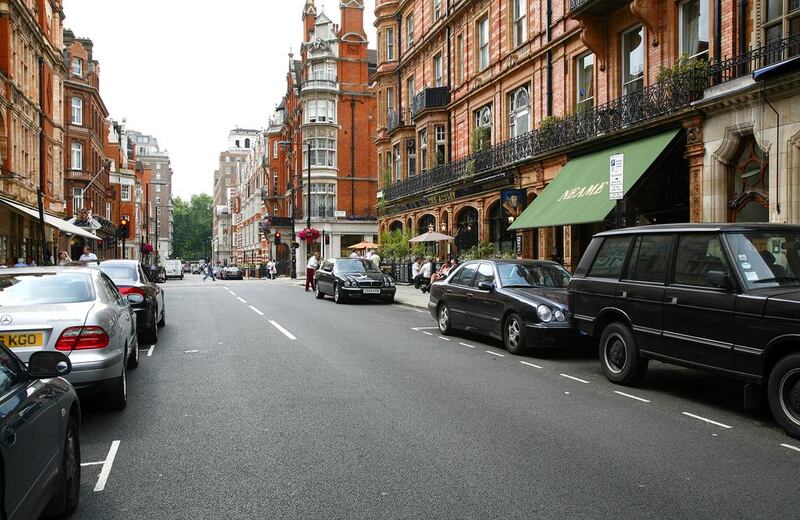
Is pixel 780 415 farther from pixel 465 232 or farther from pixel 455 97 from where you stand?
pixel 455 97

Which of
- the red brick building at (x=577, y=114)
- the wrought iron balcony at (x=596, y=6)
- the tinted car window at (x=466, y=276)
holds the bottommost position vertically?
the tinted car window at (x=466, y=276)

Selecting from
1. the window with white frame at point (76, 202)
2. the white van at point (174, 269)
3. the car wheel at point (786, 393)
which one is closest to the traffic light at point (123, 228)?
the window with white frame at point (76, 202)

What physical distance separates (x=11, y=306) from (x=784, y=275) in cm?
727

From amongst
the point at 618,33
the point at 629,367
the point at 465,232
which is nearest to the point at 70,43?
the point at 465,232

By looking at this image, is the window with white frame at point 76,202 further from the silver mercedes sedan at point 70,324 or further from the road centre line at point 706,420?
the road centre line at point 706,420

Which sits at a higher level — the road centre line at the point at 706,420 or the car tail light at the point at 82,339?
the car tail light at the point at 82,339

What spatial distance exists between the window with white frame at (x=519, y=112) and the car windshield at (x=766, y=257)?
17.4 meters

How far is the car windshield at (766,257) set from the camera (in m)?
6.34

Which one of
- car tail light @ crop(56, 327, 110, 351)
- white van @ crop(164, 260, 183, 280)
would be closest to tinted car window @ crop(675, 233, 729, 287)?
car tail light @ crop(56, 327, 110, 351)

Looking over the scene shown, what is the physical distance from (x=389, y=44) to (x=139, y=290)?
29.5 meters

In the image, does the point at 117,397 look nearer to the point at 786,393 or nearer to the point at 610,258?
the point at 610,258

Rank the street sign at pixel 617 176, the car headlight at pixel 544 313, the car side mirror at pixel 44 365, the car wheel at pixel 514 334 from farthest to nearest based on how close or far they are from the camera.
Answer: the street sign at pixel 617 176 < the car wheel at pixel 514 334 < the car headlight at pixel 544 313 < the car side mirror at pixel 44 365

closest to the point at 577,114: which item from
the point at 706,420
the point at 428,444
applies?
the point at 706,420

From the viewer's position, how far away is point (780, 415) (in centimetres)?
583
